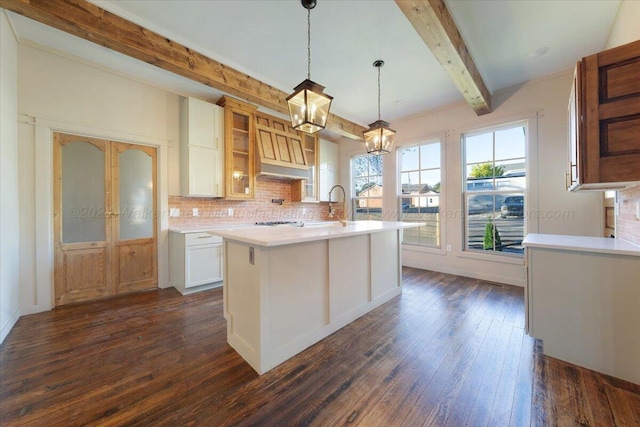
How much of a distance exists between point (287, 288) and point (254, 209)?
10.2ft

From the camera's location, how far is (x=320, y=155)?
5.62m

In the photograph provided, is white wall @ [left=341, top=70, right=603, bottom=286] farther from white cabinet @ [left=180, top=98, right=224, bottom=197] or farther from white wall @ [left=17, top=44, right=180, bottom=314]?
Result: white wall @ [left=17, top=44, right=180, bottom=314]

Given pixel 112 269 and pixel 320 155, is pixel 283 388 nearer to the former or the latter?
pixel 112 269

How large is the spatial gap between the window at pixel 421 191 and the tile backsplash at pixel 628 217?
7.46ft

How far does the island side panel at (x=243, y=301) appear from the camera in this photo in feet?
5.88

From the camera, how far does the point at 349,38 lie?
2.53m

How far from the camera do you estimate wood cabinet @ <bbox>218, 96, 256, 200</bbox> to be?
402cm

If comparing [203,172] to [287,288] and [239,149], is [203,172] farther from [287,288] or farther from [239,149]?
[287,288]

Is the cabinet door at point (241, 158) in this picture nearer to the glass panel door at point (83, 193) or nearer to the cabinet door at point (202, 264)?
the cabinet door at point (202, 264)

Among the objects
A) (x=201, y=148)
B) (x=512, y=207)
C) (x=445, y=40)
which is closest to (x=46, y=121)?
(x=201, y=148)

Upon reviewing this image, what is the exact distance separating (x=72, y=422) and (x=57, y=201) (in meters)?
2.68

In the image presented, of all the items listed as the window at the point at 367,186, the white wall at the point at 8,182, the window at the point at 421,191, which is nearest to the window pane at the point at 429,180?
the window at the point at 421,191

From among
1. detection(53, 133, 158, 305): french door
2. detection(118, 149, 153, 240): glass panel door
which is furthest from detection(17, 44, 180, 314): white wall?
detection(118, 149, 153, 240): glass panel door

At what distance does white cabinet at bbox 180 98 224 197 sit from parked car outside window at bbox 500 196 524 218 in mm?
4526
